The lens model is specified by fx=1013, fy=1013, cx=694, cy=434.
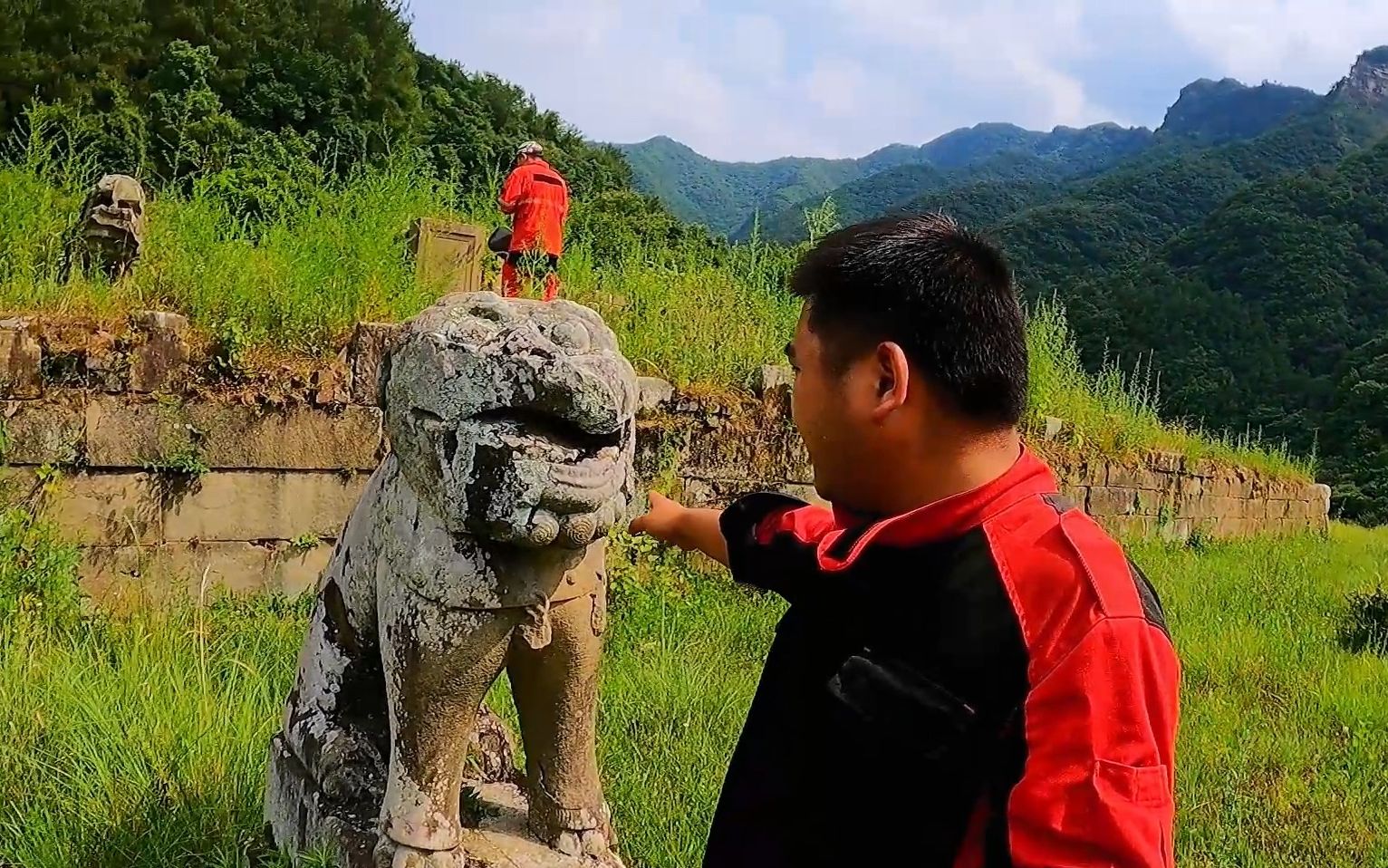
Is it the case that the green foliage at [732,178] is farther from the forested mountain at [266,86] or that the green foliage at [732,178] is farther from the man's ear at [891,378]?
the man's ear at [891,378]

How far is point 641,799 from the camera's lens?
2.64 m

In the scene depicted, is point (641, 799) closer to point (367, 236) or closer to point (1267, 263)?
point (367, 236)

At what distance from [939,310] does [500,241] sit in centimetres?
484

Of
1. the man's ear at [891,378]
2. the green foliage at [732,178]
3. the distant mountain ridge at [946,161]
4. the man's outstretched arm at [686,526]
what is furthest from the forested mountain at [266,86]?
the green foliage at [732,178]

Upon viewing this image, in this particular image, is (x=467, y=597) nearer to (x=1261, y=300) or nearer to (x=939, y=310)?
(x=939, y=310)

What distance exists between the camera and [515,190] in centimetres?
625

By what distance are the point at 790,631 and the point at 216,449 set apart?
326 cm

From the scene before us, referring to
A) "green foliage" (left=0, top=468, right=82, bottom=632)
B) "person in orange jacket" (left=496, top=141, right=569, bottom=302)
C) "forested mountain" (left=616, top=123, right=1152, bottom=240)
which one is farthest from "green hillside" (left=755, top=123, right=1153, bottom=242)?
"green foliage" (left=0, top=468, right=82, bottom=632)

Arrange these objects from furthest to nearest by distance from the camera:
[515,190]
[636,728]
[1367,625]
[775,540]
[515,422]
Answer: [515,190]
[1367,625]
[636,728]
[775,540]
[515,422]

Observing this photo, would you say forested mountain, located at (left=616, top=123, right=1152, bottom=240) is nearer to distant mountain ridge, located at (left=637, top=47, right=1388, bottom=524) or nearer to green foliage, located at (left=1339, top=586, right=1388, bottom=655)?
distant mountain ridge, located at (left=637, top=47, right=1388, bottom=524)

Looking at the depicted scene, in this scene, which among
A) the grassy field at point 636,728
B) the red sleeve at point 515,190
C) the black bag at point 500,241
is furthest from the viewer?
the red sleeve at point 515,190

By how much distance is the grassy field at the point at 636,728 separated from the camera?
213cm

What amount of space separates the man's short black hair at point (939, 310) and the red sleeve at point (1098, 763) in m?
0.29

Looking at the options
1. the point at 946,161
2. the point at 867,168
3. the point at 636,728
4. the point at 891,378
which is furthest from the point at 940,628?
the point at 946,161
